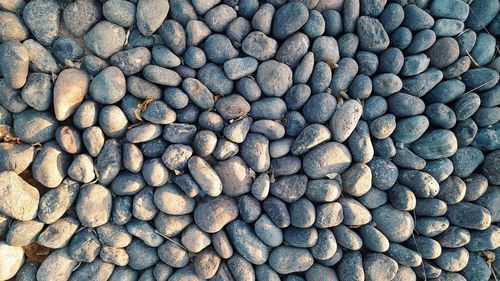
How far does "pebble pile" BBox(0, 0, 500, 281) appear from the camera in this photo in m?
1.78

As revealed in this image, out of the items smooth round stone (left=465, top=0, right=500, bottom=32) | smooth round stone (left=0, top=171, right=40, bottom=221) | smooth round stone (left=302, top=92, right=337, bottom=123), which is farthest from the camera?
smooth round stone (left=465, top=0, right=500, bottom=32)

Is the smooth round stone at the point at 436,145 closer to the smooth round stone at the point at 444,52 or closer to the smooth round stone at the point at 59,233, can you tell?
the smooth round stone at the point at 444,52

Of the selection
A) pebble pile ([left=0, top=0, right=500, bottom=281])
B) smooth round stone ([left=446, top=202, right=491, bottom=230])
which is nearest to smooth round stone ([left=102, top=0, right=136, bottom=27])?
pebble pile ([left=0, top=0, right=500, bottom=281])

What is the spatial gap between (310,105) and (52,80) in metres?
1.19

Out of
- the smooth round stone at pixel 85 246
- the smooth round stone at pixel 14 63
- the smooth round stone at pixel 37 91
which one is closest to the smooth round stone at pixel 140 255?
the smooth round stone at pixel 85 246

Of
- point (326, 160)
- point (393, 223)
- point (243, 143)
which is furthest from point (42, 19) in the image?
point (393, 223)

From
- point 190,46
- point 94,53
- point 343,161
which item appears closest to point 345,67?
point 343,161

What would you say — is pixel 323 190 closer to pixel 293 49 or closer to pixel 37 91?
pixel 293 49

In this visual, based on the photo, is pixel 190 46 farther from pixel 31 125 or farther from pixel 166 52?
pixel 31 125

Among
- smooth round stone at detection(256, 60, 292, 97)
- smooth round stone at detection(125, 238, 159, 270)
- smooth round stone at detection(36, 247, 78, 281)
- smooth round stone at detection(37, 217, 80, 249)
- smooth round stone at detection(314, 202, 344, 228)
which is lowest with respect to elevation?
smooth round stone at detection(36, 247, 78, 281)

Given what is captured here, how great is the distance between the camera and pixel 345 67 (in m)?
1.87

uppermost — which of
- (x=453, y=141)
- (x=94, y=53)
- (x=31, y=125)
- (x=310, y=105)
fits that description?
(x=453, y=141)

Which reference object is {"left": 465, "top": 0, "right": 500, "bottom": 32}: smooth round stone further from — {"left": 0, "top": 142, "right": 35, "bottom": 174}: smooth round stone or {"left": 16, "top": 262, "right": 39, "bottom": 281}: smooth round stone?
{"left": 16, "top": 262, "right": 39, "bottom": 281}: smooth round stone

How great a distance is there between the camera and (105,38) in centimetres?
182
